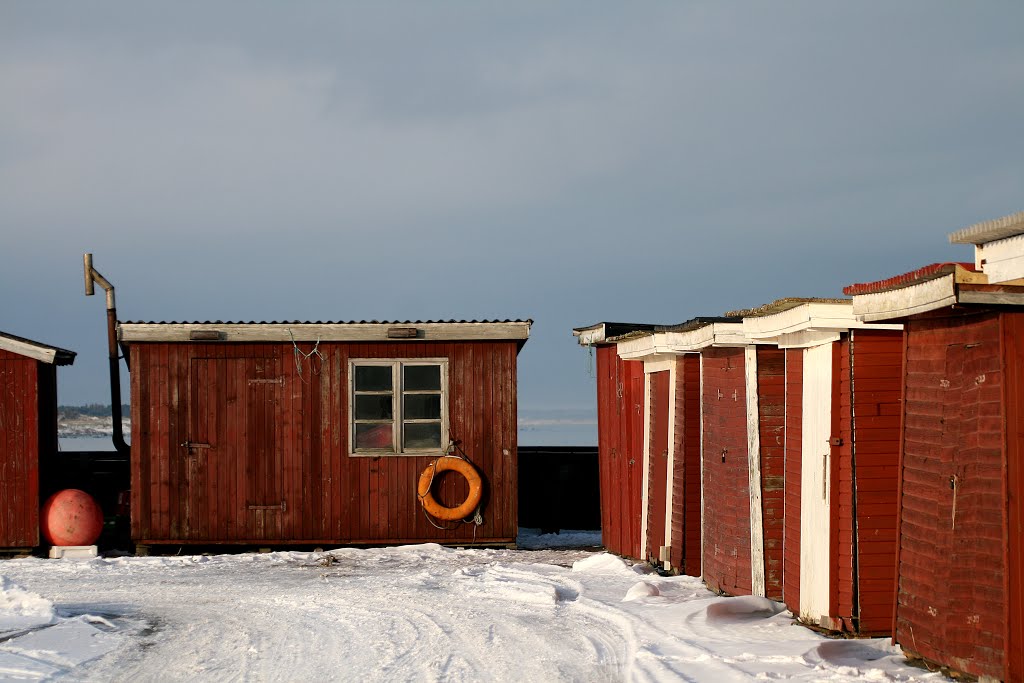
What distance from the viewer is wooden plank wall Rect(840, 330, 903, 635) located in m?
9.01

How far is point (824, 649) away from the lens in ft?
27.3

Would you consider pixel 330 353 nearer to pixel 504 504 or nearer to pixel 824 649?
pixel 504 504

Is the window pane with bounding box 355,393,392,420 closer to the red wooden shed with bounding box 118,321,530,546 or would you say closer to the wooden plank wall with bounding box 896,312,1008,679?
the red wooden shed with bounding box 118,321,530,546

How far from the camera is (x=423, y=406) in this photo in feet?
53.8

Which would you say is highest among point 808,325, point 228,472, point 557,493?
point 808,325

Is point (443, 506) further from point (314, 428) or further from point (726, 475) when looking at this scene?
point (726, 475)

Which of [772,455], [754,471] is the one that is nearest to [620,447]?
[754,471]

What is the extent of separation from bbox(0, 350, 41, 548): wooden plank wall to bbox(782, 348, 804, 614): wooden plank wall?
10.2 m

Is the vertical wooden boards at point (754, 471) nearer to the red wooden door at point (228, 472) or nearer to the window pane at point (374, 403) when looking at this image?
the window pane at point (374, 403)

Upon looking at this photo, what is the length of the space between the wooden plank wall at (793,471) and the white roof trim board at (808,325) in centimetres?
20

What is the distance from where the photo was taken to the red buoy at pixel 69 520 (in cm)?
1580

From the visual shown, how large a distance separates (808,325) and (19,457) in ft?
36.6

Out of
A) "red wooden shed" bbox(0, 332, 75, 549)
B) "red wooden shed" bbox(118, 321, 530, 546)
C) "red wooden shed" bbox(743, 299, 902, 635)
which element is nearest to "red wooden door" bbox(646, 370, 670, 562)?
"red wooden shed" bbox(118, 321, 530, 546)

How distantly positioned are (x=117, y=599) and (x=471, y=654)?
15.8ft
